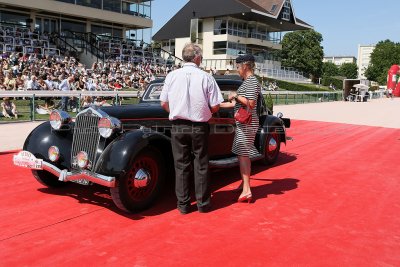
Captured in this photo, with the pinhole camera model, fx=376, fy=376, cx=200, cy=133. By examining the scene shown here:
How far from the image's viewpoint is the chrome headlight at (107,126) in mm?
4348

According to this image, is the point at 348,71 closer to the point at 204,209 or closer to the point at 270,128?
the point at 270,128

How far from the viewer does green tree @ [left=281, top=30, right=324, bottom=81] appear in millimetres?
71750

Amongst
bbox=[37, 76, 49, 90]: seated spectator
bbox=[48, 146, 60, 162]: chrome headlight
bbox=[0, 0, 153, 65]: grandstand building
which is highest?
bbox=[0, 0, 153, 65]: grandstand building

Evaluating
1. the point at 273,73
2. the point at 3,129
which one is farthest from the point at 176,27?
the point at 3,129

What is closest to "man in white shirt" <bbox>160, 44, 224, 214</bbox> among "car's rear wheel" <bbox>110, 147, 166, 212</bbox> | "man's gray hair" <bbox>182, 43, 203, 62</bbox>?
"man's gray hair" <bbox>182, 43, 203, 62</bbox>

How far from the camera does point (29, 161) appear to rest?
4.56 metres

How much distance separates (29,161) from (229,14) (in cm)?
4473

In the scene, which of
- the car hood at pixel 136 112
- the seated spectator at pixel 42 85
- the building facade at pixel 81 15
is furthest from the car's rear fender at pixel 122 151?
the building facade at pixel 81 15

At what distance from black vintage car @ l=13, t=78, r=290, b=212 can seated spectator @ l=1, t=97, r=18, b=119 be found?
8.25m

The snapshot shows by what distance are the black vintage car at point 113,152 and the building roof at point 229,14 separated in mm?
42856

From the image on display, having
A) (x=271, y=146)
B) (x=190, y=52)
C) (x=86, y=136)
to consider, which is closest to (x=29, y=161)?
(x=86, y=136)

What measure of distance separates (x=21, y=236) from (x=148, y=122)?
2024 mm

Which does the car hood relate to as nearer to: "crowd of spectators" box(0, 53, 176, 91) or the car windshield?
the car windshield

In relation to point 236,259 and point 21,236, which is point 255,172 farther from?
point 21,236
